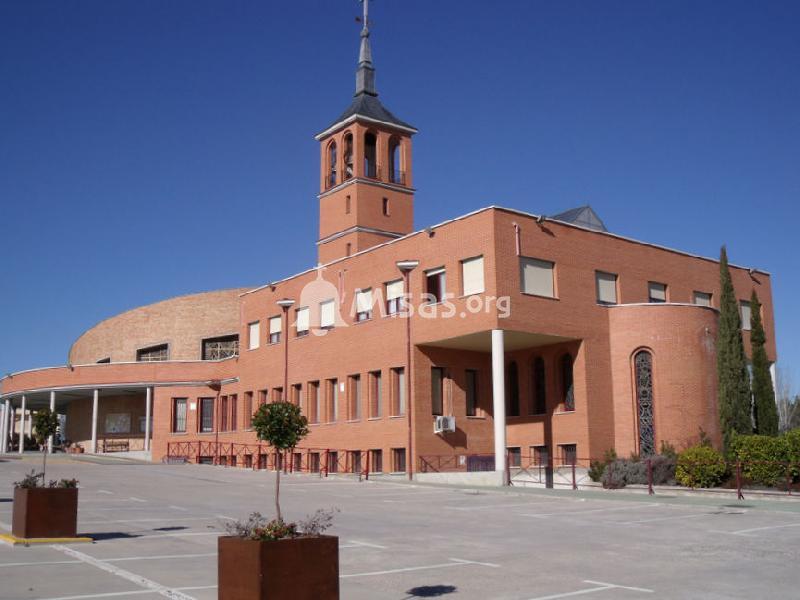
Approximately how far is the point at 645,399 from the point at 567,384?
9.31ft

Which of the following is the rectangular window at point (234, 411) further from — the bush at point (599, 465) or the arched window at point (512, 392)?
the bush at point (599, 465)

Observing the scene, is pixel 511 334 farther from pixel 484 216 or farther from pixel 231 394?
pixel 231 394

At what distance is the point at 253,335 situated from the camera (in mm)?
45438

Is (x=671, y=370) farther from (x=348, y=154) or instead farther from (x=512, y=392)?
(x=348, y=154)

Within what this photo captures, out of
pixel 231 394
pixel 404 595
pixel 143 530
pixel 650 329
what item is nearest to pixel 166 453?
pixel 231 394

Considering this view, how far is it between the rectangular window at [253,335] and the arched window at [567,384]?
54.3 ft

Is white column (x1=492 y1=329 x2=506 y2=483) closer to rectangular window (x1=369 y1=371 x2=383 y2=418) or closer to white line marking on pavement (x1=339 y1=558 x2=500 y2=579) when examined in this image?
rectangular window (x1=369 y1=371 x2=383 y2=418)

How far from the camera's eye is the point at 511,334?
105ft

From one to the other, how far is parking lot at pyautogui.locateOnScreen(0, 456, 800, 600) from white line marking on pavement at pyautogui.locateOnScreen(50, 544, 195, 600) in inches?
1.4

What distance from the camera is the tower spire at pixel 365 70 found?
167 feet

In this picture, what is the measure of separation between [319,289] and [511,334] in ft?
36.3

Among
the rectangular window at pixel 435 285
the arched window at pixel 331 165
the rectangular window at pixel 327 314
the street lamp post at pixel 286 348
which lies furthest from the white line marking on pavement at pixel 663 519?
the arched window at pixel 331 165

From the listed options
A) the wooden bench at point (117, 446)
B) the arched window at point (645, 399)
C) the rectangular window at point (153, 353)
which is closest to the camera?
the arched window at point (645, 399)

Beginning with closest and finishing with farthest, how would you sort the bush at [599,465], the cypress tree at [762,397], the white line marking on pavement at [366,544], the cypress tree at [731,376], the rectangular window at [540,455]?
the white line marking on pavement at [366,544] < the cypress tree at [731,376] < the cypress tree at [762,397] < the bush at [599,465] < the rectangular window at [540,455]
